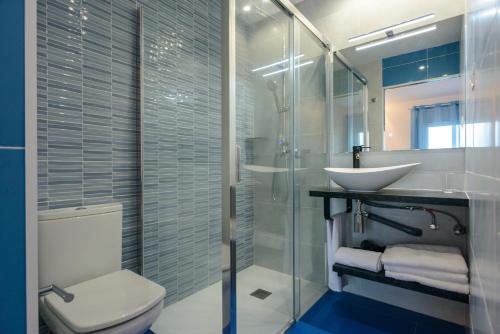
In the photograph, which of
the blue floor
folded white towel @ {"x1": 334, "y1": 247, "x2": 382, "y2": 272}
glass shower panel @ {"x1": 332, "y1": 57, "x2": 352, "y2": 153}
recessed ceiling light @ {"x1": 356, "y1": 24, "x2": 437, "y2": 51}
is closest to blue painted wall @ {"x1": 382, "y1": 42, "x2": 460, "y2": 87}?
recessed ceiling light @ {"x1": 356, "y1": 24, "x2": 437, "y2": 51}

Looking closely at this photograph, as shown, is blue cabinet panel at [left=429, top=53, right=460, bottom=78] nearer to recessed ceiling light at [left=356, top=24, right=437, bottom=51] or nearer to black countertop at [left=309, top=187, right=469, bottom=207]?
recessed ceiling light at [left=356, top=24, right=437, bottom=51]

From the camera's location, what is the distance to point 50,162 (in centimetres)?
143

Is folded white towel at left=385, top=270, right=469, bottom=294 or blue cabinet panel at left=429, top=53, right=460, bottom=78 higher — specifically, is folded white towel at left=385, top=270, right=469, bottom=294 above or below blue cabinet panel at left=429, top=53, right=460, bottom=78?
below

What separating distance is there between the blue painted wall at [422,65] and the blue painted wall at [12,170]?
2071 mm

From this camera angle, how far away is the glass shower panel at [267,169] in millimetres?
1648

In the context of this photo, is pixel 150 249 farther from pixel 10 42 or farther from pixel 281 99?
pixel 10 42

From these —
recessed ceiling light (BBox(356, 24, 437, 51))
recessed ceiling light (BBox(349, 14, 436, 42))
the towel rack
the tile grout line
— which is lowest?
the towel rack

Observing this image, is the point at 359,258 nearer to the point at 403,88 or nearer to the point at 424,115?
the point at 424,115

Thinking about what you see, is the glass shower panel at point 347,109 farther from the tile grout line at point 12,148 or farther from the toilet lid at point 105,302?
the tile grout line at point 12,148

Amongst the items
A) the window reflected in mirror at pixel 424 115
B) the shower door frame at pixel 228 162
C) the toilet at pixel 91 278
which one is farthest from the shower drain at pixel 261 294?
the window reflected in mirror at pixel 424 115

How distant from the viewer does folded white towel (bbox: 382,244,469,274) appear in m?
1.37

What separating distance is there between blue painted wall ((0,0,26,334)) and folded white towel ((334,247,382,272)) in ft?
5.37

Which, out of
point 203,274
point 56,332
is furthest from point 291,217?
point 56,332

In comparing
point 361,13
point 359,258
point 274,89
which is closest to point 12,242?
point 274,89
